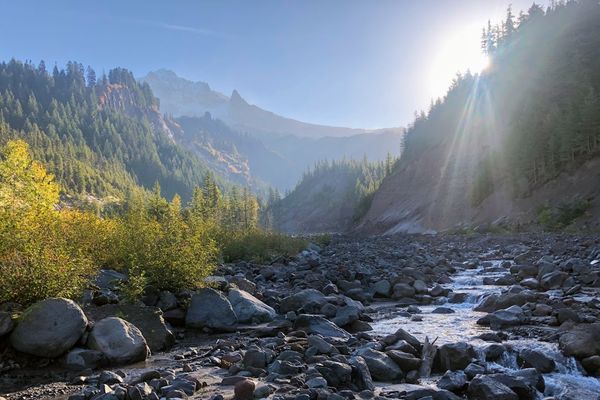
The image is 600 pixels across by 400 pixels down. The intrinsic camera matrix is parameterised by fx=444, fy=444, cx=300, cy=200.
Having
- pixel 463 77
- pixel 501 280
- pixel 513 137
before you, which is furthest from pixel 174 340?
pixel 463 77

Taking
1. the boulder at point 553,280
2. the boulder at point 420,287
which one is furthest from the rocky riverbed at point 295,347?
the boulder at point 420,287

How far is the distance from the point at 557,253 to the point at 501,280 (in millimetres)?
9421

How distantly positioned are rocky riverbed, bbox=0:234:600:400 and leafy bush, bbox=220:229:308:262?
1426 centimetres

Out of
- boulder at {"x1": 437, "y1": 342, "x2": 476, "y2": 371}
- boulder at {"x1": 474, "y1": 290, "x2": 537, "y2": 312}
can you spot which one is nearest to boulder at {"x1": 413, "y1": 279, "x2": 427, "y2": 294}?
boulder at {"x1": 474, "y1": 290, "x2": 537, "y2": 312}

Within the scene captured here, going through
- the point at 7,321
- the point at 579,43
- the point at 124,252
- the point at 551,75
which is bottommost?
the point at 7,321

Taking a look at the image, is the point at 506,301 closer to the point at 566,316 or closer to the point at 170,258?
the point at 566,316

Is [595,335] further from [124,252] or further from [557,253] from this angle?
[557,253]

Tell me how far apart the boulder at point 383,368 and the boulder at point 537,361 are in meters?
2.88

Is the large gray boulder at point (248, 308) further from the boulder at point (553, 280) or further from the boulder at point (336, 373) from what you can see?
the boulder at point (553, 280)

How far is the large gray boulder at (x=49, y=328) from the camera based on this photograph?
1021 centimetres

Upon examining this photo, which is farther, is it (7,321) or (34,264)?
(34,264)

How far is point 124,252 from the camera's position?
1766 centimetres

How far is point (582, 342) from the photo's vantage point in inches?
399

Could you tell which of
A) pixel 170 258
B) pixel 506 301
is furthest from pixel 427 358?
pixel 170 258
